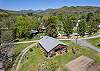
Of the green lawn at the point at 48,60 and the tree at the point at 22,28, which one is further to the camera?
the tree at the point at 22,28

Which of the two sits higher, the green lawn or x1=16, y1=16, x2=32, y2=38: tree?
x1=16, y1=16, x2=32, y2=38: tree

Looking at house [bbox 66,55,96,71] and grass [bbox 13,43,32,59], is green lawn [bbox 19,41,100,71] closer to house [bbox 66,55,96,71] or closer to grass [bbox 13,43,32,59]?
house [bbox 66,55,96,71]

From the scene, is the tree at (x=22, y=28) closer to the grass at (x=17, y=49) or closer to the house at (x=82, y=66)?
the grass at (x=17, y=49)

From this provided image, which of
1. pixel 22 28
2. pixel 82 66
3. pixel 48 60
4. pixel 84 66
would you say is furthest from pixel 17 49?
pixel 84 66

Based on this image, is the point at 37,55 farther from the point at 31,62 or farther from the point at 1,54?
the point at 1,54

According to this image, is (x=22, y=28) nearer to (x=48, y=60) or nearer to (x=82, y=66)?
(x=48, y=60)

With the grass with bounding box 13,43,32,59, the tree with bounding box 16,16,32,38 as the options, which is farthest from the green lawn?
the tree with bounding box 16,16,32,38

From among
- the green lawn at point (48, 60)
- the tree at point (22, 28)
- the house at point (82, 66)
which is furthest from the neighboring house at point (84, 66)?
the tree at point (22, 28)

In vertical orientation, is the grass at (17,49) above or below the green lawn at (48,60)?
below

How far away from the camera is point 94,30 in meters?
98.4

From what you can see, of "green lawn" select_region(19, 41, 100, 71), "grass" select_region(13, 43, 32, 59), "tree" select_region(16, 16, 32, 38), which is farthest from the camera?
"tree" select_region(16, 16, 32, 38)

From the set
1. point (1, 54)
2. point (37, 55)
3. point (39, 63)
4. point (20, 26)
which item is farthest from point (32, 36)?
point (39, 63)

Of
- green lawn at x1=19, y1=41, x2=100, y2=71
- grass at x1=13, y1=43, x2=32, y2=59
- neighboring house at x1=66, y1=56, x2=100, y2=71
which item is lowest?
grass at x1=13, y1=43, x2=32, y2=59

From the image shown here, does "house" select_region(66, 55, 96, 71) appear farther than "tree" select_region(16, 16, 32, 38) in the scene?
No
